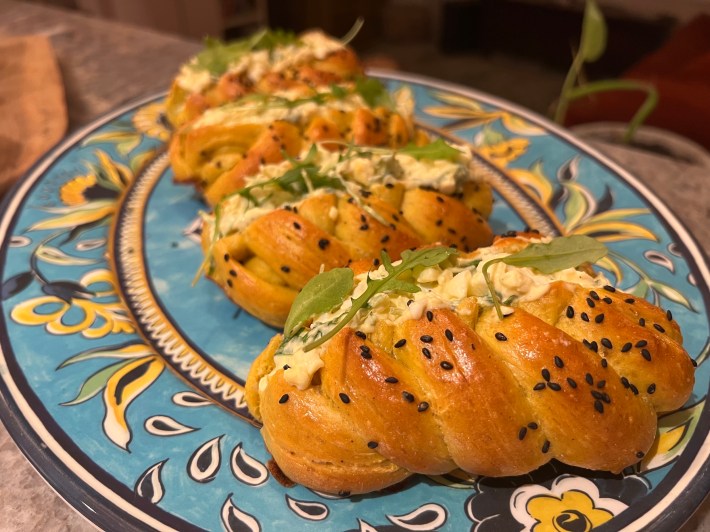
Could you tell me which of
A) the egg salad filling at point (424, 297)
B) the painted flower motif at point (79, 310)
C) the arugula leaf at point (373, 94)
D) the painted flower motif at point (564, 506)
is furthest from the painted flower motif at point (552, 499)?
the arugula leaf at point (373, 94)

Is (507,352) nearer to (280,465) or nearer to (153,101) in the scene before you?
(280,465)

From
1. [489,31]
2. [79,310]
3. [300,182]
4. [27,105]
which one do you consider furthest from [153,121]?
[489,31]

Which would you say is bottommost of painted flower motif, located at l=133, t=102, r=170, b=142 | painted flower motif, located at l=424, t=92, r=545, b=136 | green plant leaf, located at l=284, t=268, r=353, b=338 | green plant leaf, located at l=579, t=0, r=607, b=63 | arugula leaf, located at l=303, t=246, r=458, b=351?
painted flower motif, located at l=133, t=102, r=170, b=142

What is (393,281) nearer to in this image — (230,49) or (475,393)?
(475,393)

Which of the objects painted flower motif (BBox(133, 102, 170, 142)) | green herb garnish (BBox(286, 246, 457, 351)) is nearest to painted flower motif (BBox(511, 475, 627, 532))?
green herb garnish (BBox(286, 246, 457, 351))

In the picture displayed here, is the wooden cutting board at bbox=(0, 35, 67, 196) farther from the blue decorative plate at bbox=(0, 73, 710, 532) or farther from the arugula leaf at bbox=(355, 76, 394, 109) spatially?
the arugula leaf at bbox=(355, 76, 394, 109)
